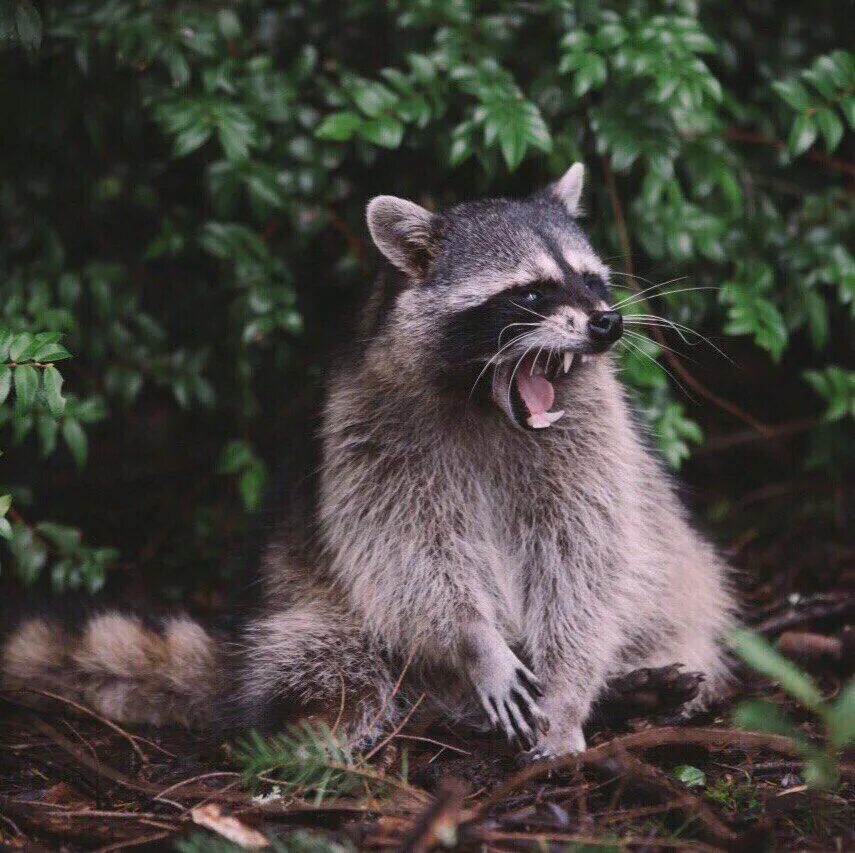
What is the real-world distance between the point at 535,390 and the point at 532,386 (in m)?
0.02

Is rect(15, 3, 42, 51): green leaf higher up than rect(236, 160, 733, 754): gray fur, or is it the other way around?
rect(15, 3, 42, 51): green leaf

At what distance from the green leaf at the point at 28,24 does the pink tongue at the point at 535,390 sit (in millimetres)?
1806

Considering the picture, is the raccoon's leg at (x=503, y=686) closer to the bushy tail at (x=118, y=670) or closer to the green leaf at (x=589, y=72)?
the bushy tail at (x=118, y=670)

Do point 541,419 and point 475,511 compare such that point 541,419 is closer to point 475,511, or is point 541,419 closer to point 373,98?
point 475,511

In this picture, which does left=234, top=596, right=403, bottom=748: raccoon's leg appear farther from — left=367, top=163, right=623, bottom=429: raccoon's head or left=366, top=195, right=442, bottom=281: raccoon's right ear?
left=366, top=195, right=442, bottom=281: raccoon's right ear

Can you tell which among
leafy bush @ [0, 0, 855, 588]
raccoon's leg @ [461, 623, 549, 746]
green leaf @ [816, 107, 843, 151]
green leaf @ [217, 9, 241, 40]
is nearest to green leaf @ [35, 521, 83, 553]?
leafy bush @ [0, 0, 855, 588]

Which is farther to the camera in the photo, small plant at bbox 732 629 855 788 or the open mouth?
the open mouth

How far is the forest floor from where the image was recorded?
89.4 inches

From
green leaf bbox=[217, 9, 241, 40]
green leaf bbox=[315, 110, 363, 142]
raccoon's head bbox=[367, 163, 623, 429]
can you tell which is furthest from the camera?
green leaf bbox=[217, 9, 241, 40]

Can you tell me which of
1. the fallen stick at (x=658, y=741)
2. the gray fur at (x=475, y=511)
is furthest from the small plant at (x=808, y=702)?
the gray fur at (x=475, y=511)

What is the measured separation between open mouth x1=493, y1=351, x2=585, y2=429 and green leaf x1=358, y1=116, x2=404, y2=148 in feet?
3.45

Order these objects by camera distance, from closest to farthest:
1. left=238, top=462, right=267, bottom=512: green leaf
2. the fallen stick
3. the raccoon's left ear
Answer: the fallen stick < the raccoon's left ear < left=238, top=462, right=267, bottom=512: green leaf

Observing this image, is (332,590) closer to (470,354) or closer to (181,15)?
(470,354)

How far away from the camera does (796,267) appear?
4.39m
